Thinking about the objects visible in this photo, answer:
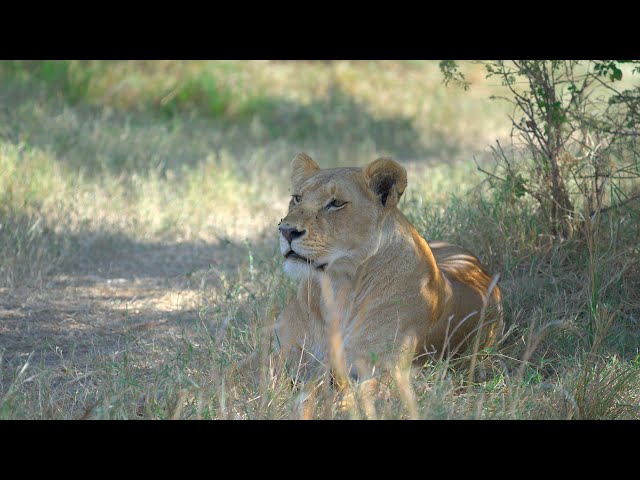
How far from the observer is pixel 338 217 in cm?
385

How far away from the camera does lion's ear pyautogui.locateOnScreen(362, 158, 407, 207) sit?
3.92m

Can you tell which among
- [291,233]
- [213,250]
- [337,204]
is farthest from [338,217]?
[213,250]

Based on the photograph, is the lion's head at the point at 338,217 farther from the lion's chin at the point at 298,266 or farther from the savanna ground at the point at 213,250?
the savanna ground at the point at 213,250

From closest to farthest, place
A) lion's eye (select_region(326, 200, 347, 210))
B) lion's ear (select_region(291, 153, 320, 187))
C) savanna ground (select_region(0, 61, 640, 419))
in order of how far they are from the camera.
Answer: savanna ground (select_region(0, 61, 640, 419))
lion's eye (select_region(326, 200, 347, 210))
lion's ear (select_region(291, 153, 320, 187))

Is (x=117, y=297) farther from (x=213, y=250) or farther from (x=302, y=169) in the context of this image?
(x=302, y=169)

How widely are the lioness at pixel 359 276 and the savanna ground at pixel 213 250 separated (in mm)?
190

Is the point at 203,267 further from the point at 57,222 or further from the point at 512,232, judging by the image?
the point at 512,232

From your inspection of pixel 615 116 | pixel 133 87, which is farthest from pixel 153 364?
pixel 133 87

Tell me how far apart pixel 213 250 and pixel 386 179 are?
9.14 feet

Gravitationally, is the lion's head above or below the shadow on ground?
above

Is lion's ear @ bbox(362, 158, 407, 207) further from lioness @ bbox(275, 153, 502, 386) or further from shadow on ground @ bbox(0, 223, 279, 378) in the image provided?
shadow on ground @ bbox(0, 223, 279, 378)

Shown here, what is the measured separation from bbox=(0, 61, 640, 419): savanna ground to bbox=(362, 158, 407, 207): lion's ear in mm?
751

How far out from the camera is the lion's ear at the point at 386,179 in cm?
392

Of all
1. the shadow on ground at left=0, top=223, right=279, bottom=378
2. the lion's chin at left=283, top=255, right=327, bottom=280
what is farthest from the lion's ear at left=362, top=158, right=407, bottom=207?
the shadow on ground at left=0, top=223, right=279, bottom=378
